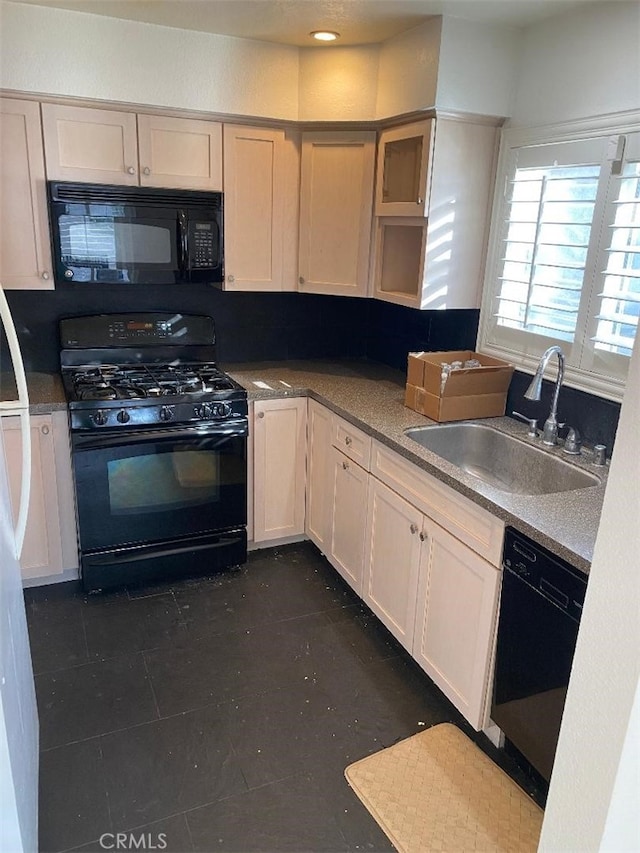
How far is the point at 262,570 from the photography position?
10.2 ft

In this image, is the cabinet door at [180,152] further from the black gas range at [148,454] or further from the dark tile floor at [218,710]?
the dark tile floor at [218,710]

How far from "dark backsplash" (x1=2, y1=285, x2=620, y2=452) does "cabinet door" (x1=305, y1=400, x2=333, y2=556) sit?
2.15ft

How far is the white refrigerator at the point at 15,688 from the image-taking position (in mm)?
1263

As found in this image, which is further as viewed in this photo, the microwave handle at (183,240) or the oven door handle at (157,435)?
the microwave handle at (183,240)

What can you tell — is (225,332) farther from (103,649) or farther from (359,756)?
(359,756)

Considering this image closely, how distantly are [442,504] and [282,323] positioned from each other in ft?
5.65

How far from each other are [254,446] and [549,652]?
168 cm

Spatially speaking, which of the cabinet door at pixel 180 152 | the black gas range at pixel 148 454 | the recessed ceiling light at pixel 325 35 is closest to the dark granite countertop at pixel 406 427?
the black gas range at pixel 148 454

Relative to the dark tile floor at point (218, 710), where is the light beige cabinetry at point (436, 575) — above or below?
above

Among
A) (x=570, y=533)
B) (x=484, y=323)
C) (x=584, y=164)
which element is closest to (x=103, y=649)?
(x=570, y=533)

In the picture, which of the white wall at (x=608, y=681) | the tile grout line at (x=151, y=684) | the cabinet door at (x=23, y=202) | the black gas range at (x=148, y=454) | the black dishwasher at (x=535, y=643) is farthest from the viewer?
the black gas range at (x=148, y=454)

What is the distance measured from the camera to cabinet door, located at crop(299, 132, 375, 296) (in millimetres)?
2945

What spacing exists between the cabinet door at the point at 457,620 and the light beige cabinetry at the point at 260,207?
1.59m

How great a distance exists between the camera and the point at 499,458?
100 inches
